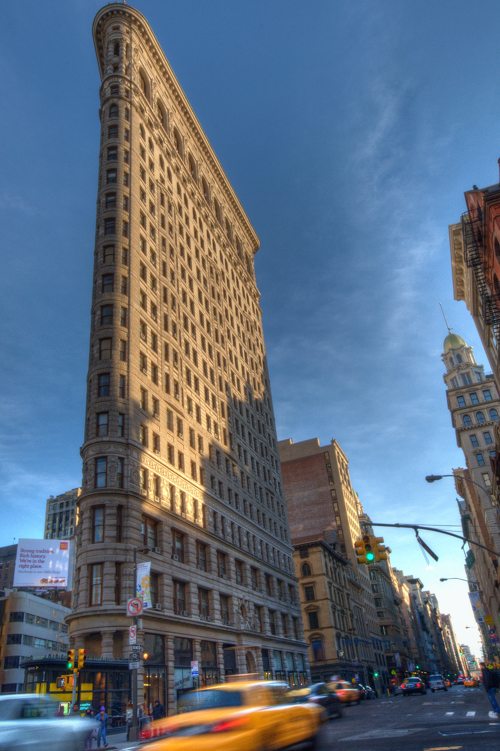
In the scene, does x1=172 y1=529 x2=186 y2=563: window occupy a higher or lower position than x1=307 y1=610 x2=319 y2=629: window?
higher

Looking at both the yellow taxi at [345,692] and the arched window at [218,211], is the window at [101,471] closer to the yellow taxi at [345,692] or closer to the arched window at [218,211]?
the yellow taxi at [345,692]

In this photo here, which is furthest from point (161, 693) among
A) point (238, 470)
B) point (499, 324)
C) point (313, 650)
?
point (313, 650)

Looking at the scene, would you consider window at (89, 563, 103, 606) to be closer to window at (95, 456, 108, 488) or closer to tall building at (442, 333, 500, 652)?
window at (95, 456, 108, 488)

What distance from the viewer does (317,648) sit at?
77938mm

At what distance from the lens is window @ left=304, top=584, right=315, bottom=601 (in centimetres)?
8097

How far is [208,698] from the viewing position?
1032 cm

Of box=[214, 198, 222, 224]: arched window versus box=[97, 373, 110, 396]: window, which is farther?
box=[214, 198, 222, 224]: arched window

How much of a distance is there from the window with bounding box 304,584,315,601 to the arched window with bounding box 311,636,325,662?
521 cm

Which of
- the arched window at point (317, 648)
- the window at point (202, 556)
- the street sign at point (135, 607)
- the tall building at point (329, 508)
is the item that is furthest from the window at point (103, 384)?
the tall building at point (329, 508)

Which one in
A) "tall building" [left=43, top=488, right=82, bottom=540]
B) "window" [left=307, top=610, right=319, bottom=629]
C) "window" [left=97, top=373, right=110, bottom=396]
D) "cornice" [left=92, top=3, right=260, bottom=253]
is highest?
"cornice" [left=92, top=3, right=260, bottom=253]

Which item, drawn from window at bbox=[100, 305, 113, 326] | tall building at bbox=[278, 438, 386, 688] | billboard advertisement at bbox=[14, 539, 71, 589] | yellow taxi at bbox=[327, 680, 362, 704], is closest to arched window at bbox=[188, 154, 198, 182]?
window at bbox=[100, 305, 113, 326]

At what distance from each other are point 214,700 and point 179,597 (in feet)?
110

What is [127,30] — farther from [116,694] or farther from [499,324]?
[116,694]

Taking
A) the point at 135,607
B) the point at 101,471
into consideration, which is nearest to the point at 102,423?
the point at 101,471
